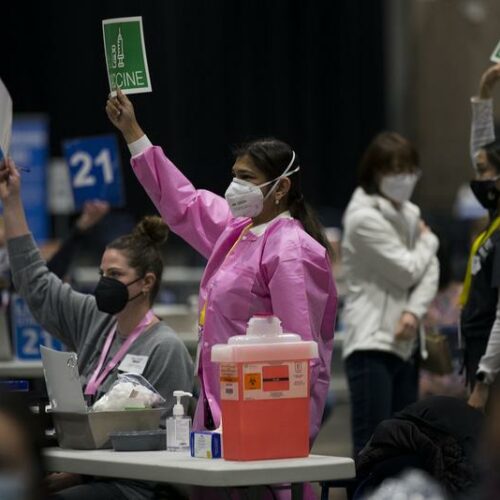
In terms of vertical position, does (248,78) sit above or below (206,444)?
below

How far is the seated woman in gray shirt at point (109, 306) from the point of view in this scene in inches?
176

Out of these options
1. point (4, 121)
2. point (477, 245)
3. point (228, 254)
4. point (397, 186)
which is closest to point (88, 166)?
point (397, 186)

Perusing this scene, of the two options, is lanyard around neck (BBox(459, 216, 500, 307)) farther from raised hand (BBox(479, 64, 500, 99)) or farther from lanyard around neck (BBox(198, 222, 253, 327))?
lanyard around neck (BBox(198, 222, 253, 327))

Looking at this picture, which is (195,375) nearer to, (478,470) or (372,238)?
(478,470)

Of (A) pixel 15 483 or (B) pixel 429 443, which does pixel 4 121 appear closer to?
(B) pixel 429 443

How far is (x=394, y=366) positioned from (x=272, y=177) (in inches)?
73.5

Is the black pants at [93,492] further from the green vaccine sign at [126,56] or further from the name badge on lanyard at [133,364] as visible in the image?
the green vaccine sign at [126,56]

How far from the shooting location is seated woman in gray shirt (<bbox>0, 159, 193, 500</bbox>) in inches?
176

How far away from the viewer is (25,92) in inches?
688

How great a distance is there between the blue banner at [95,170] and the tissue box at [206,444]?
125 inches

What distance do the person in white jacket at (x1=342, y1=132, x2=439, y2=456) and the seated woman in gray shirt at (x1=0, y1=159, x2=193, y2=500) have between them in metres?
1.29

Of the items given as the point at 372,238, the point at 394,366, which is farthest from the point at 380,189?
the point at 394,366

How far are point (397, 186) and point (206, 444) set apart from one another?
251 cm

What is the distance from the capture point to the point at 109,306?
462 centimetres
